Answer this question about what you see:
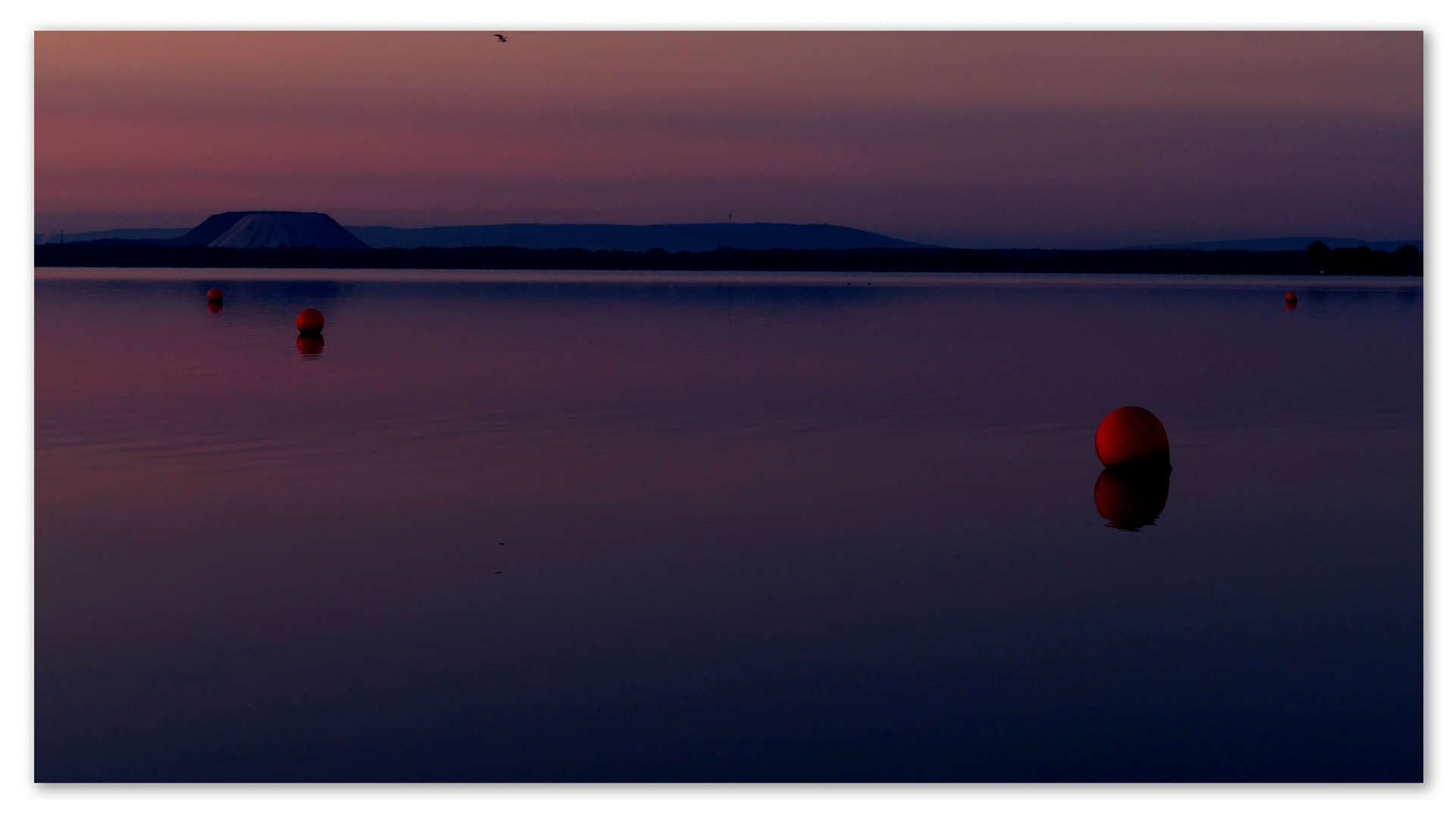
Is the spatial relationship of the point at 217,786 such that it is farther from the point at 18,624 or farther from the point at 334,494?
the point at 334,494

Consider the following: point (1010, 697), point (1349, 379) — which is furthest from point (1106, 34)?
point (1349, 379)

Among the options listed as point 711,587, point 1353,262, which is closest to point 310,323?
point 711,587

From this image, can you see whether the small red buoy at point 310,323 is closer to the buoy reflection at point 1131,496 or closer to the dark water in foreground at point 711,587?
the dark water in foreground at point 711,587

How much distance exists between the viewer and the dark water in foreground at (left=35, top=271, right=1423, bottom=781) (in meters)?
6.46

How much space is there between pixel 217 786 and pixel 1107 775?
3939mm

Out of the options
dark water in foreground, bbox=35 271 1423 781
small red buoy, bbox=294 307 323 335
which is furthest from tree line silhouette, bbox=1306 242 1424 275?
dark water in foreground, bbox=35 271 1423 781

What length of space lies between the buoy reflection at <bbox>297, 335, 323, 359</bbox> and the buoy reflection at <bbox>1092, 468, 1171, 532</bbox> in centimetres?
1721

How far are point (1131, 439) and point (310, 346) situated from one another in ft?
65.5

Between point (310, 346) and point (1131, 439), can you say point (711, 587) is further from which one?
point (310, 346)

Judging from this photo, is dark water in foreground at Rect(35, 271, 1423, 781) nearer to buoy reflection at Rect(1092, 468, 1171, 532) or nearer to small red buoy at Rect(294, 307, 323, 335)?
buoy reflection at Rect(1092, 468, 1171, 532)

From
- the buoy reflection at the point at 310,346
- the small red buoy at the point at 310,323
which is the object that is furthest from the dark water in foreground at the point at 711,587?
the small red buoy at the point at 310,323

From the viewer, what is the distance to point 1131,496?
1217cm

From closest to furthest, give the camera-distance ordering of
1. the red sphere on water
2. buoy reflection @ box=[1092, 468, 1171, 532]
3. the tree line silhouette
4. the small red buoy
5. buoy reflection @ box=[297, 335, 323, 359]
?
buoy reflection @ box=[1092, 468, 1171, 532]
the red sphere on water
buoy reflection @ box=[297, 335, 323, 359]
the small red buoy
the tree line silhouette

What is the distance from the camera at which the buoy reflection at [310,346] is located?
26570 mm
